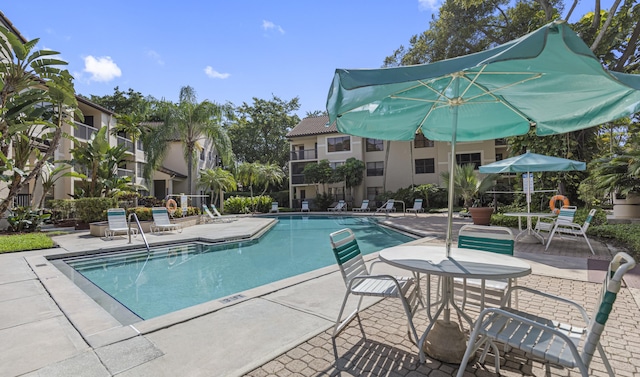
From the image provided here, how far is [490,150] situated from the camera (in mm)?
24969

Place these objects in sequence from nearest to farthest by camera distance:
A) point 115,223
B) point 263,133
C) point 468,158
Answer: point 115,223 → point 468,158 → point 263,133

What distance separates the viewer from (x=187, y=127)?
733 inches

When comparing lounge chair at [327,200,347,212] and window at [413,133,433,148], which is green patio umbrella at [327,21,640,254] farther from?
window at [413,133,433,148]

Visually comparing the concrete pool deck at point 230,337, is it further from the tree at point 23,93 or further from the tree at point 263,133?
the tree at point 263,133

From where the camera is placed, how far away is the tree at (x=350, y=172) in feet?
86.4

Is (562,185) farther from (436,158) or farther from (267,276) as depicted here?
(436,158)

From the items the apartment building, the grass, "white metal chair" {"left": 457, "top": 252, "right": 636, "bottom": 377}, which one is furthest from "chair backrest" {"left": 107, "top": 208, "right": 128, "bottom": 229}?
the apartment building

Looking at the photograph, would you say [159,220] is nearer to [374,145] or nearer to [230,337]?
[230,337]

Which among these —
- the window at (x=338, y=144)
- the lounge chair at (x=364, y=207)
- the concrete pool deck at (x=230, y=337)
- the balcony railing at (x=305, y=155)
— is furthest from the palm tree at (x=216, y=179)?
the concrete pool deck at (x=230, y=337)

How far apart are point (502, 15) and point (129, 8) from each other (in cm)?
2040

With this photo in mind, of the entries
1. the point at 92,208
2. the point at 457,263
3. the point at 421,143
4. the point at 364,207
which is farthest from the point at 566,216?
the point at 421,143

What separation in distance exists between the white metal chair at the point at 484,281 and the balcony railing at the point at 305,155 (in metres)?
26.2

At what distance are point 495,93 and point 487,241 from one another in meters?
1.70

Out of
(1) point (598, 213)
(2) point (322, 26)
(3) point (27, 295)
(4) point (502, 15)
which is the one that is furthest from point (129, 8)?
(4) point (502, 15)
